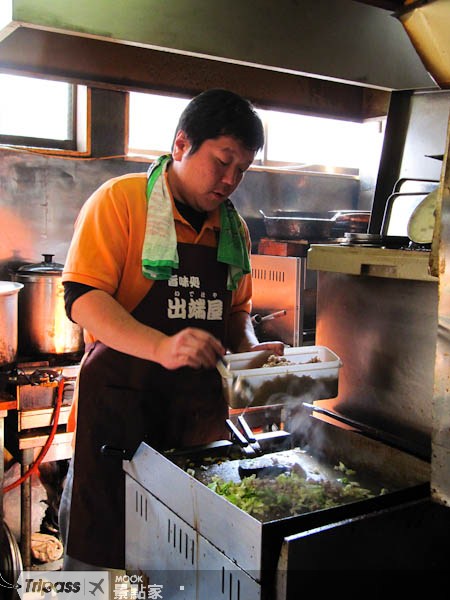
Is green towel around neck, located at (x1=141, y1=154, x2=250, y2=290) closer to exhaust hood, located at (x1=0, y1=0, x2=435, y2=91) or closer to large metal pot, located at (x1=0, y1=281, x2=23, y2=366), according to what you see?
exhaust hood, located at (x1=0, y1=0, x2=435, y2=91)

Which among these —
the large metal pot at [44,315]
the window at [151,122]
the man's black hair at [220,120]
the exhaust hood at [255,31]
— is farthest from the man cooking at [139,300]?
the window at [151,122]

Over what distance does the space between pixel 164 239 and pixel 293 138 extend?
10.4 ft

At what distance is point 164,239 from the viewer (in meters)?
1.78

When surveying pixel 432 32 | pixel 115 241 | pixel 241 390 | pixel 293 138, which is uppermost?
pixel 293 138

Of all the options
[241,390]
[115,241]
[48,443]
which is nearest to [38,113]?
[48,443]

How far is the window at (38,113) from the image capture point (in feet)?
11.1

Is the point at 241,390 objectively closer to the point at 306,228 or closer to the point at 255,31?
the point at 255,31

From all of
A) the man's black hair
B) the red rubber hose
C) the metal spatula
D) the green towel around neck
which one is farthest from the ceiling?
the red rubber hose

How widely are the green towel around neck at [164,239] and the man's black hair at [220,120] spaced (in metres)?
0.18

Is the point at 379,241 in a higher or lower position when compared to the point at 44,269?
higher

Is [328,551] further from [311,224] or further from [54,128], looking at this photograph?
[54,128]

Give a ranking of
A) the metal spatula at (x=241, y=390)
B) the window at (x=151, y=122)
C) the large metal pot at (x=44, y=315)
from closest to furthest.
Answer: the metal spatula at (x=241, y=390) < the large metal pot at (x=44, y=315) < the window at (x=151, y=122)

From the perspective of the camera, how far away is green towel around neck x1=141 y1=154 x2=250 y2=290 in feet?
5.82

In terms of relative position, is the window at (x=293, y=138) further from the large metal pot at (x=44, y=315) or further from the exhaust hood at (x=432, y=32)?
the exhaust hood at (x=432, y=32)
